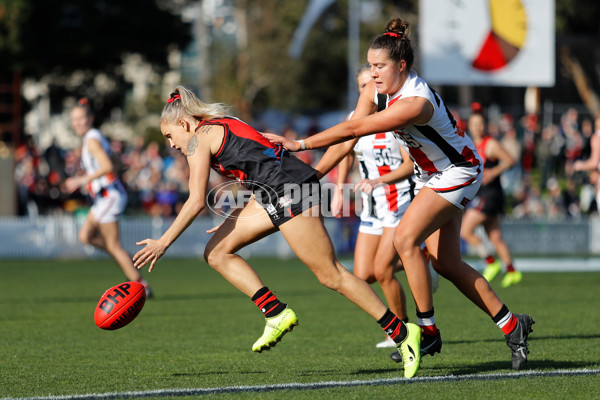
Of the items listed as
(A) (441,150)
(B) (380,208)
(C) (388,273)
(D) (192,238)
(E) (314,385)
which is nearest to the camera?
(E) (314,385)

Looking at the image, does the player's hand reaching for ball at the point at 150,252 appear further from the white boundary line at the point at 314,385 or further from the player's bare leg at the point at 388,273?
the player's bare leg at the point at 388,273

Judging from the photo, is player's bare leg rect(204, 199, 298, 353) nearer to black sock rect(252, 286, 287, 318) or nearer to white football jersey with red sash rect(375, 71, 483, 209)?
black sock rect(252, 286, 287, 318)

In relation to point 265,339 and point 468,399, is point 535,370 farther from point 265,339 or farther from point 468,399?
point 265,339

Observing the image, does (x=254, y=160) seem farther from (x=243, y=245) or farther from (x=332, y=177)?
(x=332, y=177)

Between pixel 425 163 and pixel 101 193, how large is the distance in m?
6.51

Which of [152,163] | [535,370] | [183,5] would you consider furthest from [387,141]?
[183,5]

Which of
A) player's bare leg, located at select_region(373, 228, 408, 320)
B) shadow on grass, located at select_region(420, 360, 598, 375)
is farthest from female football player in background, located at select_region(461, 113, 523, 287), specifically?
shadow on grass, located at select_region(420, 360, 598, 375)

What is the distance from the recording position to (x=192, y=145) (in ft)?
19.7

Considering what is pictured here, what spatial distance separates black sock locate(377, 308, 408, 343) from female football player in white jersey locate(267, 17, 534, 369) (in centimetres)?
38

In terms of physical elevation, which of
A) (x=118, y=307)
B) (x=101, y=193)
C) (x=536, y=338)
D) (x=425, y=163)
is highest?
(x=425, y=163)

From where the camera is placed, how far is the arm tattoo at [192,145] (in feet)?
19.6

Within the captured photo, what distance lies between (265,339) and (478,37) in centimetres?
1502

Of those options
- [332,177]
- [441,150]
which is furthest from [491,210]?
[332,177]

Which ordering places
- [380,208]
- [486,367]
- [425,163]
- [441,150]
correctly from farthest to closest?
[380,208] < [486,367] < [425,163] < [441,150]
